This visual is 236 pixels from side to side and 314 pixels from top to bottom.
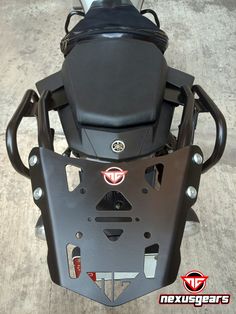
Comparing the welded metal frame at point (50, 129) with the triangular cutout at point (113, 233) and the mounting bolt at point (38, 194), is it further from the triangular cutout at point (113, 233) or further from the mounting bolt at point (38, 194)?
the triangular cutout at point (113, 233)

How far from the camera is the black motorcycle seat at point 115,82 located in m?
0.99

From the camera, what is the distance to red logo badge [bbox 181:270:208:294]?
1.58 meters

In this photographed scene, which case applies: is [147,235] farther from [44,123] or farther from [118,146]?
[44,123]

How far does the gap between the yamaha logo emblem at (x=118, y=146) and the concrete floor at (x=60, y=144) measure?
0.75 metres

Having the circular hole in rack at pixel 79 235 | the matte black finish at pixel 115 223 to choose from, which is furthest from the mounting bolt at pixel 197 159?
the circular hole in rack at pixel 79 235

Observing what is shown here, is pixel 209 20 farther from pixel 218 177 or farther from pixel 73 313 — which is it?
pixel 73 313

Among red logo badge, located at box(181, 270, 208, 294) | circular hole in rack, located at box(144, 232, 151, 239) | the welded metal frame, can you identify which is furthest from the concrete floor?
circular hole in rack, located at box(144, 232, 151, 239)

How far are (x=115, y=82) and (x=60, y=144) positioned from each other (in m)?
1.05

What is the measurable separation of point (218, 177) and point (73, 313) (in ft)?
2.83

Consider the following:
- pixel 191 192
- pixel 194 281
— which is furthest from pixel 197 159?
pixel 194 281

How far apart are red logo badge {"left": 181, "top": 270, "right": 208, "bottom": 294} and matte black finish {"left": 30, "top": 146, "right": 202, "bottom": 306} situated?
0.75m

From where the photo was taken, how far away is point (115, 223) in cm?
87

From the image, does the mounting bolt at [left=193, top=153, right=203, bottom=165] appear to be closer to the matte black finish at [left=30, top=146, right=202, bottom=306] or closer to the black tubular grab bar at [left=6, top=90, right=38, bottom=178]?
the matte black finish at [left=30, top=146, right=202, bottom=306]

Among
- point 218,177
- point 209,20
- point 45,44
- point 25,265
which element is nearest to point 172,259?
point 25,265
